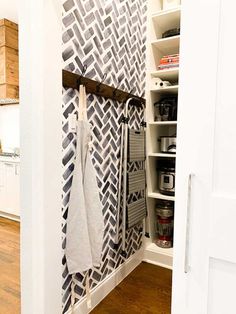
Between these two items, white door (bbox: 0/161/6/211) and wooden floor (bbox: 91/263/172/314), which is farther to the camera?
white door (bbox: 0/161/6/211)

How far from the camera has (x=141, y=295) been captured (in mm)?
1948

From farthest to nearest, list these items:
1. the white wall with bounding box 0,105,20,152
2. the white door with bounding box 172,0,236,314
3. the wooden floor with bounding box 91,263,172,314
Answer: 1. the white wall with bounding box 0,105,20,152
2. the wooden floor with bounding box 91,263,172,314
3. the white door with bounding box 172,0,236,314

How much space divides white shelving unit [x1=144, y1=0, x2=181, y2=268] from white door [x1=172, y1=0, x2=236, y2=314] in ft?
5.14

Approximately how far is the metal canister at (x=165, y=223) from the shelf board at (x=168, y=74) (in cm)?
130

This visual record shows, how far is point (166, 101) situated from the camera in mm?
2436

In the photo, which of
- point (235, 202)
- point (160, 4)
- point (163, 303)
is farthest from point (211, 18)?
point (160, 4)

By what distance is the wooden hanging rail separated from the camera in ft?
4.68

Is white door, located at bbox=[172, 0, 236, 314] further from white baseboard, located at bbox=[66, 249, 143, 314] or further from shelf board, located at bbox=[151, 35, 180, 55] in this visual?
shelf board, located at bbox=[151, 35, 180, 55]

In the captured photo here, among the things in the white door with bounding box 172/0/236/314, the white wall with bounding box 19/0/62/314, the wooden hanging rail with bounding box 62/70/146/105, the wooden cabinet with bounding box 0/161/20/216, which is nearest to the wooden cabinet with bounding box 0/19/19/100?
the wooden cabinet with bounding box 0/161/20/216

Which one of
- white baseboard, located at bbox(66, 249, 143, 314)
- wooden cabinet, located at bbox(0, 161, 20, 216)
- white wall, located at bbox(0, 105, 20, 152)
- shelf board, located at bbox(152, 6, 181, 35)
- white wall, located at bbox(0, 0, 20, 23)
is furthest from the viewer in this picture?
white wall, located at bbox(0, 105, 20, 152)

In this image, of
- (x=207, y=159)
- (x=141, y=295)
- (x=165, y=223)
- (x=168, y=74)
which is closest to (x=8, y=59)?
(x=168, y=74)

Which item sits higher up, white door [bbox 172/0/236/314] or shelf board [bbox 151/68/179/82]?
shelf board [bbox 151/68/179/82]

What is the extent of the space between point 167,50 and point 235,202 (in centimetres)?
229

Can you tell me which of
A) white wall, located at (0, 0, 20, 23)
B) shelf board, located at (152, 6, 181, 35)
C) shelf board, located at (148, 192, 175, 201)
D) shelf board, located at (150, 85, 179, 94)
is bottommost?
shelf board, located at (148, 192, 175, 201)
